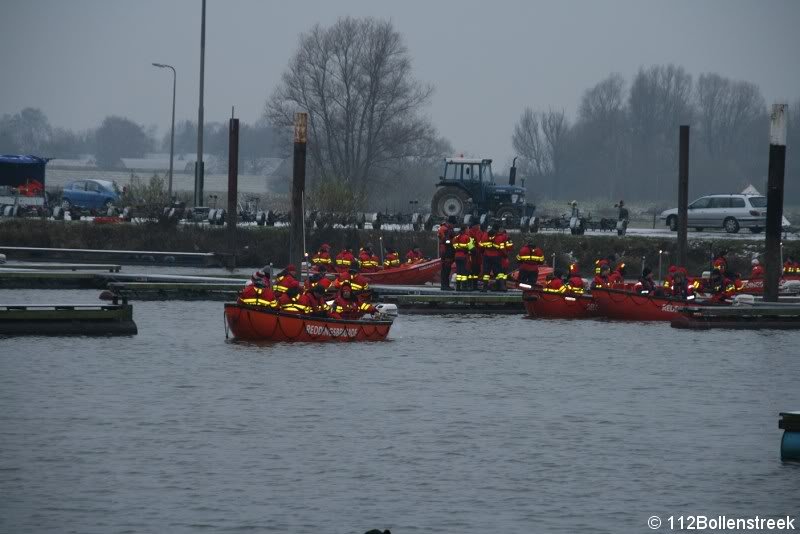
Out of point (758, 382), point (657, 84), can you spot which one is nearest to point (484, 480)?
point (758, 382)

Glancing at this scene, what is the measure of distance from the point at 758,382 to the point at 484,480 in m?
11.3

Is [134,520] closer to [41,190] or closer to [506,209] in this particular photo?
[506,209]

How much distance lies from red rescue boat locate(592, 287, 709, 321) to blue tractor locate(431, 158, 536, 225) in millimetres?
19114

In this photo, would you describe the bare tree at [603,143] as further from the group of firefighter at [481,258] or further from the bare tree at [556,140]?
the group of firefighter at [481,258]

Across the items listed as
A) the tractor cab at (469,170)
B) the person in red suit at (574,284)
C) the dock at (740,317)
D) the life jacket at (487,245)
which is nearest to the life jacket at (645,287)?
the dock at (740,317)

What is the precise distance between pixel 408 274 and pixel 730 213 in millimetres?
17398

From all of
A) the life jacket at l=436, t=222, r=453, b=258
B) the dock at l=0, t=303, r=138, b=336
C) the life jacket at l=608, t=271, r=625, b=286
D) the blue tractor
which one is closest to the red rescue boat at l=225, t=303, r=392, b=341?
the dock at l=0, t=303, r=138, b=336

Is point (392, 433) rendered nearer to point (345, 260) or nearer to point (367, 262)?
point (345, 260)

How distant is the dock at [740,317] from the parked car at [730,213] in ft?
65.9

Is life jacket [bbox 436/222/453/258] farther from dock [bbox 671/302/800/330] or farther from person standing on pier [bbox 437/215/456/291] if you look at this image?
dock [bbox 671/302/800/330]

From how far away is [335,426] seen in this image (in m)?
24.7

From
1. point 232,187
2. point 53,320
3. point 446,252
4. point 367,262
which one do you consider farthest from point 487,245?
point 232,187

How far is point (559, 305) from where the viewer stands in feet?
128

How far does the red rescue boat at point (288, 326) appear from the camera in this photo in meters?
31.2
